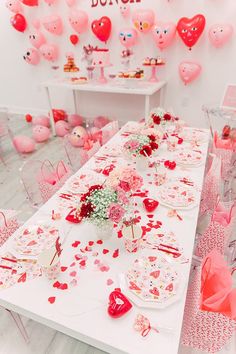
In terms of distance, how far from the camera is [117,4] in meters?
3.57

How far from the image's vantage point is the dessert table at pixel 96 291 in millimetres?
850

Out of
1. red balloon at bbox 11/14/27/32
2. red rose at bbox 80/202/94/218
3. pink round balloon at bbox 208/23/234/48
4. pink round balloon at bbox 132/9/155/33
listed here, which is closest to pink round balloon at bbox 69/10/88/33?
pink round balloon at bbox 132/9/155/33

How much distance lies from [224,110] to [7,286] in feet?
9.01

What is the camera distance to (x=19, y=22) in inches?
161

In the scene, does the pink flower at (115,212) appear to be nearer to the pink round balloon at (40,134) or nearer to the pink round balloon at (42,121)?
the pink round balloon at (40,134)

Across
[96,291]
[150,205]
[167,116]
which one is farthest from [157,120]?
[96,291]

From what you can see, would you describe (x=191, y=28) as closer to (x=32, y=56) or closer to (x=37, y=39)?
(x=37, y=39)

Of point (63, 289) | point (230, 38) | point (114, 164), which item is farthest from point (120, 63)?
point (63, 289)

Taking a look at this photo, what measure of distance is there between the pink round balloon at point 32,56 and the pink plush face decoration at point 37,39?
101mm

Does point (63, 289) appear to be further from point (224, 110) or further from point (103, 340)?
point (224, 110)

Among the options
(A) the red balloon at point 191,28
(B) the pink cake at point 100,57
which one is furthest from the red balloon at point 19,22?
(A) the red balloon at point 191,28

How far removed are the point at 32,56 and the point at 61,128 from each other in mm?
1333

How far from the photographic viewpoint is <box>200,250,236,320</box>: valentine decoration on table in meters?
1.02

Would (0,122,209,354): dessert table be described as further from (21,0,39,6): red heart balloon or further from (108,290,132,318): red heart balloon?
(21,0,39,6): red heart balloon
